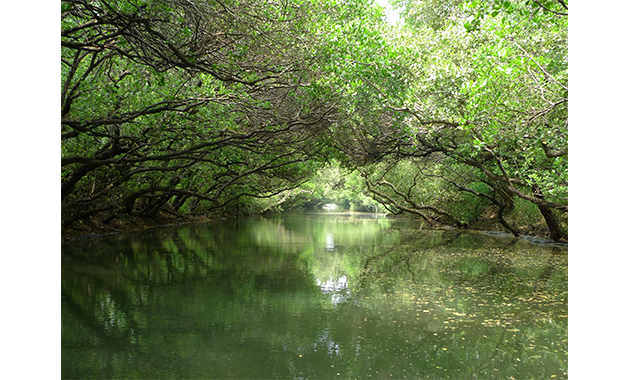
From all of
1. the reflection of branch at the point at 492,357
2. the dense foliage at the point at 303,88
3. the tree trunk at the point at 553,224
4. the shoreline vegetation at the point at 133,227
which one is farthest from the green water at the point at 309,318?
the tree trunk at the point at 553,224

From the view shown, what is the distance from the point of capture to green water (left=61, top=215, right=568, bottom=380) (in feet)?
14.5

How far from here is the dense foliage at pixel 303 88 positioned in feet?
24.8

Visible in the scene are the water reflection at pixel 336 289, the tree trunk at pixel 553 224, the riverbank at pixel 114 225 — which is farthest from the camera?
the tree trunk at pixel 553 224

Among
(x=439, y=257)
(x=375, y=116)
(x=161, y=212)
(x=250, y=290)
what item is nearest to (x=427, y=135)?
(x=375, y=116)

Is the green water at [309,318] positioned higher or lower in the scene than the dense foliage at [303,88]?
lower

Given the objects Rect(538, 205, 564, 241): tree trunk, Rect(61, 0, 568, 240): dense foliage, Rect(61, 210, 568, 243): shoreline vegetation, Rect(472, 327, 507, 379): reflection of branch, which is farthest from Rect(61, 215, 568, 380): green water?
Rect(538, 205, 564, 241): tree trunk

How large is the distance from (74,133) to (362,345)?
7.22 meters

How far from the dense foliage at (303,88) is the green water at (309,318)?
3173mm

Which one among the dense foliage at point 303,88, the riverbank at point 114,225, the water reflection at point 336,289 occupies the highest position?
the dense foliage at point 303,88

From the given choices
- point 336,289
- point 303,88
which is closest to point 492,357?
point 336,289

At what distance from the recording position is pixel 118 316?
6.05 meters

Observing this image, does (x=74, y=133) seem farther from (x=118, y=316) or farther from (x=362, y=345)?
(x=362, y=345)

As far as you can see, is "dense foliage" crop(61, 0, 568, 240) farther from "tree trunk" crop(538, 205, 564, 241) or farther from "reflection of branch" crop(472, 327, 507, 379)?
"reflection of branch" crop(472, 327, 507, 379)

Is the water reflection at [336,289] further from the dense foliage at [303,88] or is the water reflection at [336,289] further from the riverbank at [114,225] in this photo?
the riverbank at [114,225]
